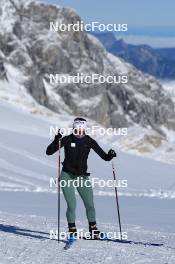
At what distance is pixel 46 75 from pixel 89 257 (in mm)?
143169

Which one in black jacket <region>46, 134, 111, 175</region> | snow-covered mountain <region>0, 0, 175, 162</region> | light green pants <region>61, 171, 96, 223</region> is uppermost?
snow-covered mountain <region>0, 0, 175, 162</region>

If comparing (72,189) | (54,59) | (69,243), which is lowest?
(69,243)

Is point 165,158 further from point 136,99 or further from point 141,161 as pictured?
point 136,99

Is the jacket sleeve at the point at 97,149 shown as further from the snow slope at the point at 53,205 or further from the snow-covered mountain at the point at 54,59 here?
the snow-covered mountain at the point at 54,59

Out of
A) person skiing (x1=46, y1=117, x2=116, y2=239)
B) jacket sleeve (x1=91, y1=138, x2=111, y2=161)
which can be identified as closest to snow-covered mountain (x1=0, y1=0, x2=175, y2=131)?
jacket sleeve (x1=91, y1=138, x2=111, y2=161)

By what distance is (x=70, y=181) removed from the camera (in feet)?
34.9

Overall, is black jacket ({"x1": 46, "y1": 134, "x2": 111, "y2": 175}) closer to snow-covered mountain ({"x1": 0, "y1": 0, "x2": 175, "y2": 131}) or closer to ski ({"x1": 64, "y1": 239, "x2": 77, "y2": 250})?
ski ({"x1": 64, "y1": 239, "x2": 77, "y2": 250})

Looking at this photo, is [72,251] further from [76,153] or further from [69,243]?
[76,153]

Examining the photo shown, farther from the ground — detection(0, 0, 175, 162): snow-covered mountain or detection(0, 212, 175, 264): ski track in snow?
detection(0, 0, 175, 162): snow-covered mountain

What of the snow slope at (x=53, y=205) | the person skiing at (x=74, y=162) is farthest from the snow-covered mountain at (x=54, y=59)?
the person skiing at (x=74, y=162)

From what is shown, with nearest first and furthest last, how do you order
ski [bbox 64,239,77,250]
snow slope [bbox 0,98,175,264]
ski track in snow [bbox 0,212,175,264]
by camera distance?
1. ski track in snow [bbox 0,212,175,264]
2. snow slope [bbox 0,98,175,264]
3. ski [bbox 64,239,77,250]

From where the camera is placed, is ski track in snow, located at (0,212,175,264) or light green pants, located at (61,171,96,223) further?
light green pants, located at (61,171,96,223)

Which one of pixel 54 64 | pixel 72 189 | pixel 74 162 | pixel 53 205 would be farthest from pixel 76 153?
pixel 54 64

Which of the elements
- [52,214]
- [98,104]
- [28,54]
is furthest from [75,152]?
[98,104]
